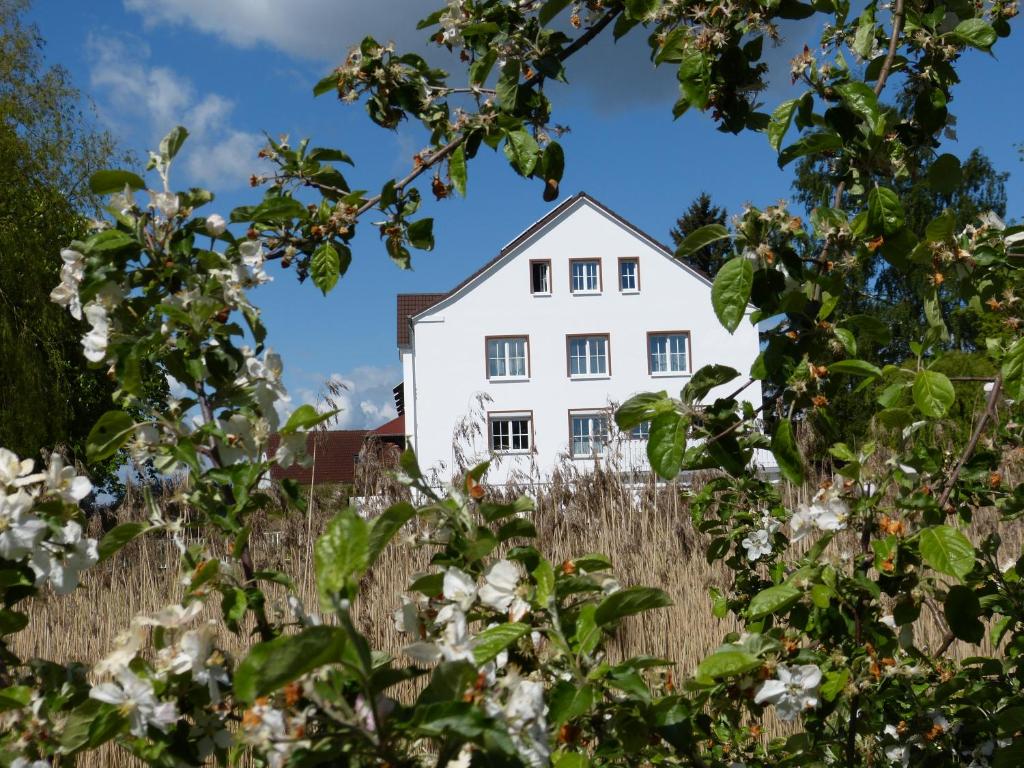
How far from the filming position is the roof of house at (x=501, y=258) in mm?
25598

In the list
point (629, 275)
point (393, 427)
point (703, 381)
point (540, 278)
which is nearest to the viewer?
point (703, 381)

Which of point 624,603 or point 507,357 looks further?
point 507,357

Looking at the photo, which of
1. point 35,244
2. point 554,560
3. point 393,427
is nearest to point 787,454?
point 554,560

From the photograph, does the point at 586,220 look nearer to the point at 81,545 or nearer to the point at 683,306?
the point at 683,306

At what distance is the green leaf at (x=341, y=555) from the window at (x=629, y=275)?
25906 mm

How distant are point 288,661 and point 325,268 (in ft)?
2.85

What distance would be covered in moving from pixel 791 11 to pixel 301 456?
1005 millimetres

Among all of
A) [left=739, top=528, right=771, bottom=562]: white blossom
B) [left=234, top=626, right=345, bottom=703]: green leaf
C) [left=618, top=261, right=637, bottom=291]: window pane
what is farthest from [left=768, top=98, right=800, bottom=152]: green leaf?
[left=618, top=261, right=637, bottom=291]: window pane

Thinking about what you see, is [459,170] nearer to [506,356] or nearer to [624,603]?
[624,603]

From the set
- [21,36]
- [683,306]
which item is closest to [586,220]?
[683,306]

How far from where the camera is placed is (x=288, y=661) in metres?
0.60

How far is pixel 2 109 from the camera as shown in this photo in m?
14.1

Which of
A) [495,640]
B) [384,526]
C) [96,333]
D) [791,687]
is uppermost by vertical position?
[96,333]

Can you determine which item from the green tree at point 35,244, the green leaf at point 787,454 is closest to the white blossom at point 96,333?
the green leaf at point 787,454
